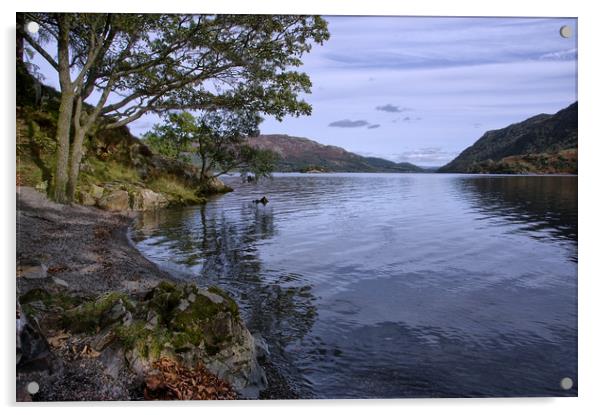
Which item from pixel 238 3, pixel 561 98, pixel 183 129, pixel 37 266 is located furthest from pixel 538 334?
pixel 183 129

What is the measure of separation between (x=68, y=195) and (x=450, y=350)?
9.32m

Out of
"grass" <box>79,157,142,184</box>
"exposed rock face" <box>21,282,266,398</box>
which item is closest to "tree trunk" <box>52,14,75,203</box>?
"grass" <box>79,157,142,184</box>

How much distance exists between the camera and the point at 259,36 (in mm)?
10594

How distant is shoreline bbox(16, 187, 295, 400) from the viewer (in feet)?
19.1

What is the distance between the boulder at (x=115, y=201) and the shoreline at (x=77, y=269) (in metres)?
0.76

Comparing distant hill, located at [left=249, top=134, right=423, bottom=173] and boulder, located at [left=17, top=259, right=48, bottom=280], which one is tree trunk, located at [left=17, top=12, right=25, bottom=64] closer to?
boulder, located at [left=17, top=259, right=48, bottom=280]

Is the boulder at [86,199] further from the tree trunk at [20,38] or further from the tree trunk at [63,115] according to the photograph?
the tree trunk at [20,38]

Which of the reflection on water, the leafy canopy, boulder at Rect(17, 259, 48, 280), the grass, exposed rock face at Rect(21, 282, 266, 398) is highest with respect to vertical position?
the leafy canopy

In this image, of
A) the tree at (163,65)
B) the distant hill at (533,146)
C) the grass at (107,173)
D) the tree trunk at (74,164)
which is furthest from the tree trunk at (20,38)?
the distant hill at (533,146)

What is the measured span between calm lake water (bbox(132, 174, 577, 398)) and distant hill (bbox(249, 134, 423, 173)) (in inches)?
28.6

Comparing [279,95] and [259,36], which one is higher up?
[259,36]

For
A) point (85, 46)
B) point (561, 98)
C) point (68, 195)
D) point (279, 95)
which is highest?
point (85, 46)
